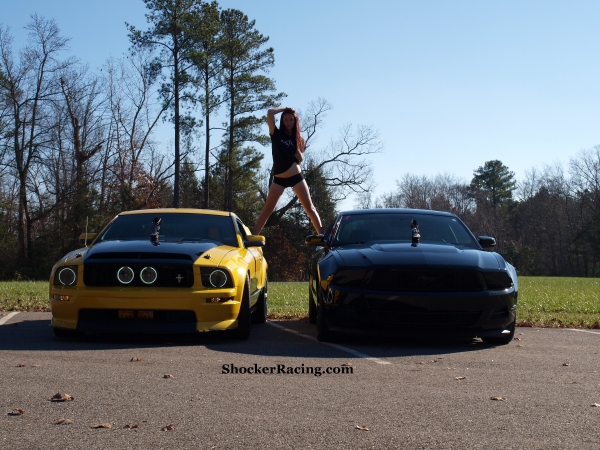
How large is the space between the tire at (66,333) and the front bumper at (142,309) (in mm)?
292

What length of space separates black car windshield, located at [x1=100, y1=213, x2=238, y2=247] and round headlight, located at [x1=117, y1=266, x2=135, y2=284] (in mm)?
1198

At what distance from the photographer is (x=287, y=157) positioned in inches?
456

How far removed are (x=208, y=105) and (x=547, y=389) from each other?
145ft

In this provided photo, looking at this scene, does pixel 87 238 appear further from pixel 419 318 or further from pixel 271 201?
pixel 271 201

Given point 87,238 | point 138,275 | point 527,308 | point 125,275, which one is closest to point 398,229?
point 138,275

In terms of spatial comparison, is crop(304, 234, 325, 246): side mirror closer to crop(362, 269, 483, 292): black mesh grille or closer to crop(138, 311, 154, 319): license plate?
crop(362, 269, 483, 292): black mesh grille

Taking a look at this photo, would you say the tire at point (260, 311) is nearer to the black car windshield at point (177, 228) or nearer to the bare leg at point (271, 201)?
the black car windshield at point (177, 228)

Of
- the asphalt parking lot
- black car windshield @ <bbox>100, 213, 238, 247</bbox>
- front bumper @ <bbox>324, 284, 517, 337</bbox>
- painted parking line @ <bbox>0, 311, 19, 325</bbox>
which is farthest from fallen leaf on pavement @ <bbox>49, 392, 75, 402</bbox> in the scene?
painted parking line @ <bbox>0, 311, 19, 325</bbox>

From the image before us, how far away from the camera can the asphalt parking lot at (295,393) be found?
3793 millimetres

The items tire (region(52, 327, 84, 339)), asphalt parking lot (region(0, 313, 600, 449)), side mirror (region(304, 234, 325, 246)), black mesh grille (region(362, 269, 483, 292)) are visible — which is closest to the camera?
asphalt parking lot (region(0, 313, 600, 449))

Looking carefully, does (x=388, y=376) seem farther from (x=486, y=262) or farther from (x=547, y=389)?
(x=486, y=262)

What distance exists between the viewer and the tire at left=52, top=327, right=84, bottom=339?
744 centimetres

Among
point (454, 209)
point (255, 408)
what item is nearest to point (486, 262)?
point (255, 408)

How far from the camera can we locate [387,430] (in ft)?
12.9
